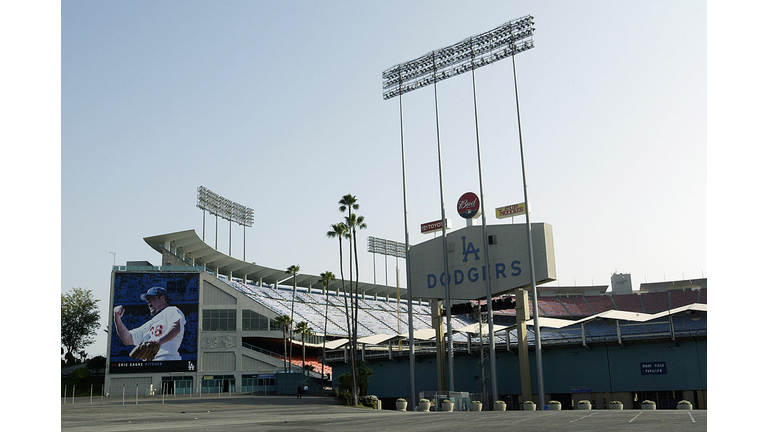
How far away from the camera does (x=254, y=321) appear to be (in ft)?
254

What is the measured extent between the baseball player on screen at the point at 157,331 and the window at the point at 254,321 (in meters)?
7.39

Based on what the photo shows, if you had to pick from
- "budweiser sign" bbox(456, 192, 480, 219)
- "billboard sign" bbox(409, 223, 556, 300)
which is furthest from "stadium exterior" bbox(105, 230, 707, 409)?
"budweiser sign" bbox(456, 192, 480, 219)

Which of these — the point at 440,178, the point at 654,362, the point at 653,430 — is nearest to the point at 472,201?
the point at 440,178

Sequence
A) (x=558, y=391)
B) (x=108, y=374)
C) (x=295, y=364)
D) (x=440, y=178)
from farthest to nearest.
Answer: (x=295, y=364) < (x=108, y=374) < (x=440, y=178) < (x=558, y=391)

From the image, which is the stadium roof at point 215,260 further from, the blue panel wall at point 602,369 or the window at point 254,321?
the blue panel wall at point 602,369

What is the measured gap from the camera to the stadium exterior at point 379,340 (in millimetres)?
40844

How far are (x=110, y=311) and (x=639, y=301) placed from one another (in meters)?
82.8

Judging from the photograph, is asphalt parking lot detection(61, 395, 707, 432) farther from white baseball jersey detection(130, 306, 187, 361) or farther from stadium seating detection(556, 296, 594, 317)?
stadium seating detection(556, 296, 594, 317)

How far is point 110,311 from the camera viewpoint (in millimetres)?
72375

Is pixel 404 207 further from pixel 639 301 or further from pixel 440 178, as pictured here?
pixel 639 301

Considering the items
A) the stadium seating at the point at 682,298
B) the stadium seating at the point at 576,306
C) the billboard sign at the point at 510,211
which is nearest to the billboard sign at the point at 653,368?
the billboard sign at the point at 510,211

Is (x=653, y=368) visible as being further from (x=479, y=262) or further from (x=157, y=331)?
(x=157, y=331)

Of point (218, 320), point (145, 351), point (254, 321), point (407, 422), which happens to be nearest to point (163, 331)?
point (145, 351)

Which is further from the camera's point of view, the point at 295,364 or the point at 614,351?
the point at 295,364
